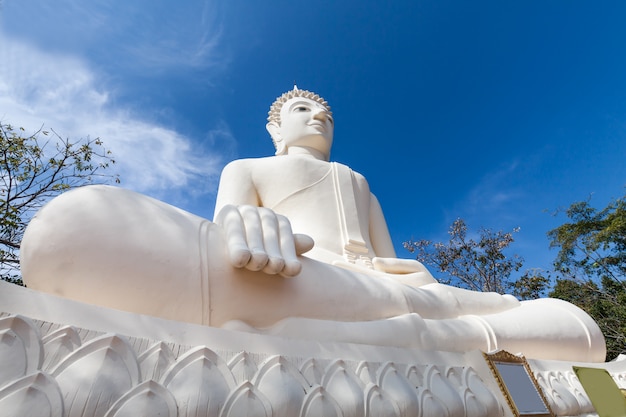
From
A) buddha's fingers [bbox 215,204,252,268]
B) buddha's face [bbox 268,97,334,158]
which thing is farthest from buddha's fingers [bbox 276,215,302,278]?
buddha's face [bbox 268,97,334,158]

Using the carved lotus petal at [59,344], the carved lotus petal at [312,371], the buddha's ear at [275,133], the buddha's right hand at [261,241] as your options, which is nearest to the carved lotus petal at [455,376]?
the carved lotus petal at [312,371]

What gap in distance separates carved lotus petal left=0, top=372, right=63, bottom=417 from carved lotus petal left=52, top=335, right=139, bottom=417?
2 cm

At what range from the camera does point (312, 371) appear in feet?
4.49

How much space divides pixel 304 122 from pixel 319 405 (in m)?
3.25

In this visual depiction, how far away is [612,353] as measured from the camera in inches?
415

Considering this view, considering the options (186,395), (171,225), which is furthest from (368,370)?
(171,225)

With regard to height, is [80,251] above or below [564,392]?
above

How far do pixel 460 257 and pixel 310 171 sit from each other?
1153 cm

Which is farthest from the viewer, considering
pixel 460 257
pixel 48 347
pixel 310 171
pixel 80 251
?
pixel 460 257

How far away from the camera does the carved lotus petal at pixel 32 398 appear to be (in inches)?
34.7

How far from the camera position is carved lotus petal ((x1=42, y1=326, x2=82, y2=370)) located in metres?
1.01

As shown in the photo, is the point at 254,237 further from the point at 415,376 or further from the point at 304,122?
the point at 304,122

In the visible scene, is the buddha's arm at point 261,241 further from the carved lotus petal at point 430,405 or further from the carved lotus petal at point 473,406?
the carved lotus petal at point 473,406

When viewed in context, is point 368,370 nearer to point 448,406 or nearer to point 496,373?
point 448,406
